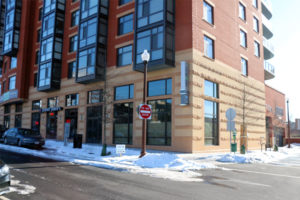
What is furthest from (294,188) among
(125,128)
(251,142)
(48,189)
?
(251,142)

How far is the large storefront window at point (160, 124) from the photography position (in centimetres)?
1934

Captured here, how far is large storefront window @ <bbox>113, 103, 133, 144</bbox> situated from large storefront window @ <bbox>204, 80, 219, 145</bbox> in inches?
243

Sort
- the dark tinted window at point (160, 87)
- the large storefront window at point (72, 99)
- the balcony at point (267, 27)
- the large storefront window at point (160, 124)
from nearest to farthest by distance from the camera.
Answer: the large storefront window at point (160, 124) → the dark tinted window at point (160, 87) → the large storefront window at point (72, 99) → the balcony at point (267, 27)

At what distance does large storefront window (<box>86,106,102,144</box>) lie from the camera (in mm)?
24203

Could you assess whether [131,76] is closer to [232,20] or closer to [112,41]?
[112,41]

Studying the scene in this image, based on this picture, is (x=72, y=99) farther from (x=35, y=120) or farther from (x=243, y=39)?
(x=243, y=39)

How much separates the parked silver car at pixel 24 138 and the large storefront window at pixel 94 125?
17.3 feet

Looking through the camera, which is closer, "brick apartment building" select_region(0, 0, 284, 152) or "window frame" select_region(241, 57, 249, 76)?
"brick apartment building" select_region(0, 0, 284, 152)

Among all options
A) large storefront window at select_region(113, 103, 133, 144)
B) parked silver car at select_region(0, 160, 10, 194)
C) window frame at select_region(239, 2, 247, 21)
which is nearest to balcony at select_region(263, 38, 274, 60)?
window frame at select_region(239, 2, 247, 21)

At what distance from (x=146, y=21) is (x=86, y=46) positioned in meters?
7.44

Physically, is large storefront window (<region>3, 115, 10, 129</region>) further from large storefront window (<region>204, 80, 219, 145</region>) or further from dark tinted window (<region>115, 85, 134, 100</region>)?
large storefront window (<region>204, 80, 219, 145</region>)

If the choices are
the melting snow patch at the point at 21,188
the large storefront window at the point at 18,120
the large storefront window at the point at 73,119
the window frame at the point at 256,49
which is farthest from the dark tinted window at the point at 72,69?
the melting snow patch at the point at 21,188

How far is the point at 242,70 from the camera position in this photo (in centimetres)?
2588

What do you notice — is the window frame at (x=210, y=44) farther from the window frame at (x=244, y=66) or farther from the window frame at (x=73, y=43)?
the window frame at (x=73, y=43)
